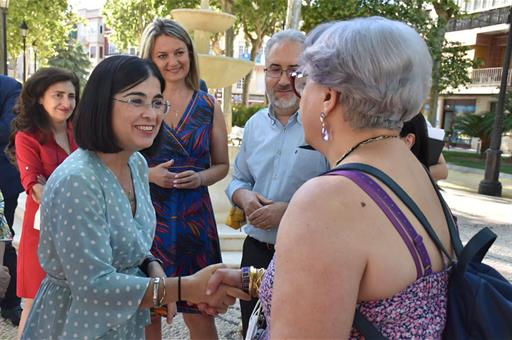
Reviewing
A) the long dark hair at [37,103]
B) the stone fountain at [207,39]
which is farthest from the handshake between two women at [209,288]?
the stone fountain at [207,39]

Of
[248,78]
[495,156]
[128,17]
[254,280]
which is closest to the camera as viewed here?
[254,280]

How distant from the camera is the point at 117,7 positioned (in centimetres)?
3161

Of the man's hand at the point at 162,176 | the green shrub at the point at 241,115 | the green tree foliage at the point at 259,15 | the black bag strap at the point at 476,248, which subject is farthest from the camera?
the green tree foliage at the point at 259,15

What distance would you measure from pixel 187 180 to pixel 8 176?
1.93 m

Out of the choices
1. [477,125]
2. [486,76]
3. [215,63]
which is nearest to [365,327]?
[215,63]

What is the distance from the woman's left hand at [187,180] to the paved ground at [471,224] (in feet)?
4.78

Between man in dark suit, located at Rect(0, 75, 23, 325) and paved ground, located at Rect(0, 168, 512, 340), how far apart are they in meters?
0.11

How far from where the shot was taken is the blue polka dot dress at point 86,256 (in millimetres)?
1641

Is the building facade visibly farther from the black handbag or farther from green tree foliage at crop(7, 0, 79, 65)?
the black handbag

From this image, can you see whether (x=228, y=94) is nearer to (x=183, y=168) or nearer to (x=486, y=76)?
(x=183, y=168)

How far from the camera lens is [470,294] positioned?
1261mm

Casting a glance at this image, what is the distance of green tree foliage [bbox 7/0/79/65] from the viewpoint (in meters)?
24.8

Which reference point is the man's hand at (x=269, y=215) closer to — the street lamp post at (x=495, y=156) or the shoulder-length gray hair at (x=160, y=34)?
the shoulder-length gray hair at (x=160, y=34)

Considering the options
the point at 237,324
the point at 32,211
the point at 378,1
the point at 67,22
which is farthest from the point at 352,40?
the point at 67,22
